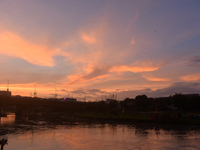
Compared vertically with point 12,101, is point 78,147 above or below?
below

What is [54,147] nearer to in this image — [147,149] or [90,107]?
[147,149]

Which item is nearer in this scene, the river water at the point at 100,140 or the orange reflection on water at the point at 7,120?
the river water at the point at 100,140

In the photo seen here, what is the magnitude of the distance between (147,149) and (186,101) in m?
112

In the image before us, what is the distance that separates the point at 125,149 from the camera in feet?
86.1

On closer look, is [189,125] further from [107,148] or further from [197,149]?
[107,148]

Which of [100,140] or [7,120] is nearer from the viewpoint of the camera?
[100,140]

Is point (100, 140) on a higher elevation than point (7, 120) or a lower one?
higher

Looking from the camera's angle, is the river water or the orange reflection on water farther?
the orange reflection on water

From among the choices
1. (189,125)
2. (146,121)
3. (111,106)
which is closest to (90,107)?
(111,106)

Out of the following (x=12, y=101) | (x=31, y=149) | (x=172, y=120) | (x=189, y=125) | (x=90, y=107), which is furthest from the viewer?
(x=90, y=107)

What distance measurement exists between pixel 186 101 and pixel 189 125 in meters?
74.8

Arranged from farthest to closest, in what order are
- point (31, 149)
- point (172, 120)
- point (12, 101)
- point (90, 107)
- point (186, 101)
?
point (90, 107) → point (12, 101) → point (186, 101) → point (172, 120) → point (31, 149)

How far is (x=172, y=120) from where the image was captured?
6353 cm

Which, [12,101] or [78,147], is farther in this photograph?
[12,101]
